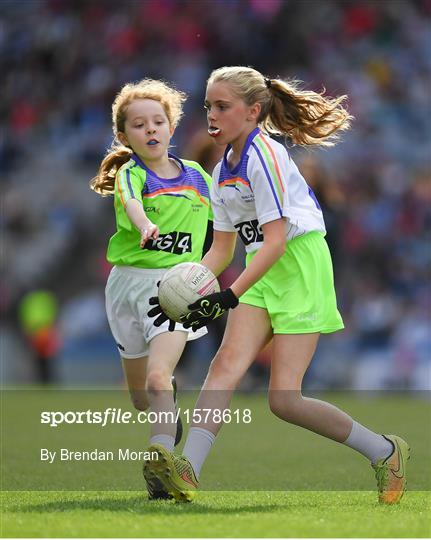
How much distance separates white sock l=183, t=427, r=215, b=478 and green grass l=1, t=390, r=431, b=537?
206 millimetres

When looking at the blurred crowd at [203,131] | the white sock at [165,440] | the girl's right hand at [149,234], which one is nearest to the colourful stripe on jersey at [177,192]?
the girl's right hand at [149,234]

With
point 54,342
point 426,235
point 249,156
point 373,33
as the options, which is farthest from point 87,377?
point 249,156

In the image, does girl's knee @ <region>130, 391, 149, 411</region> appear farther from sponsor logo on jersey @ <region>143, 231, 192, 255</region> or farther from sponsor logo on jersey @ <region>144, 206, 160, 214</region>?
sponsor logo on jersey @ <region>144, 206, 160, 214</region>

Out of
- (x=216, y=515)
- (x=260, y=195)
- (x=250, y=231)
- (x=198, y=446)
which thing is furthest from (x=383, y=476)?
(x=260, y=195)

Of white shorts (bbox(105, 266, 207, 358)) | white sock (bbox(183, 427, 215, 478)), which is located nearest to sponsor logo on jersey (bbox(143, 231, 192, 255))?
white shorts (bbox(105, 266, 207, 358))

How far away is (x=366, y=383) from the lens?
45.3ft

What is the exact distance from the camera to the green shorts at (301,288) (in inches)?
205

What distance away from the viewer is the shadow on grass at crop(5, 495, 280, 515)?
4.78 m

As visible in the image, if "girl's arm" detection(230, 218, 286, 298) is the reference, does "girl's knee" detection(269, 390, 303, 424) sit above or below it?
below

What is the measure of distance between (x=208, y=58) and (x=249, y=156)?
1156 cm

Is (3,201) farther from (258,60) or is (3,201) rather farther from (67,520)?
(67,520)

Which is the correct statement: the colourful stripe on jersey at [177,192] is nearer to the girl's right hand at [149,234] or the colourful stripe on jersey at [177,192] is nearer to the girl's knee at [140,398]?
the girl's right hand at [149,234]

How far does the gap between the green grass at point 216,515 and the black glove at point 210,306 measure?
33.2 inches

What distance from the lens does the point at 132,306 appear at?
607 cm
